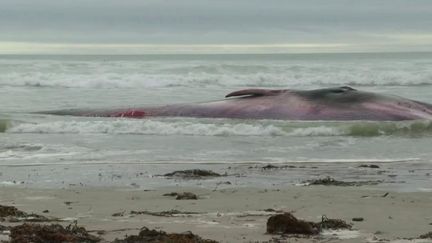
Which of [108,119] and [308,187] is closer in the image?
[308,187]

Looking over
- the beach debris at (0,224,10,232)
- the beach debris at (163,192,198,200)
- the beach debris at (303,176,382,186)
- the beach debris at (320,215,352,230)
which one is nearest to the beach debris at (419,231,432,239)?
the beach debris at (320,215,352,230)

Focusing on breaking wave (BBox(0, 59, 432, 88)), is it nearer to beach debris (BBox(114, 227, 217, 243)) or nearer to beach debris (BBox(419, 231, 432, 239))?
beach debris (BBox(114, 227, 217, 243))

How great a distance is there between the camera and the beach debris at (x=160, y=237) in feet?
15.0

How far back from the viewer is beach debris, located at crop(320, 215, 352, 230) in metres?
5.15

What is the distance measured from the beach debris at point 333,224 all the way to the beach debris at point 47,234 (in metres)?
1.68

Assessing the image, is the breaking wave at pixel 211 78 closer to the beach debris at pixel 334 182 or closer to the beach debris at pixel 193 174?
the beach debris at pixel 193 174

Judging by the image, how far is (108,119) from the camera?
15805 millimetres

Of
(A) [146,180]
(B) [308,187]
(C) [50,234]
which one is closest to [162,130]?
(A) [146,180]

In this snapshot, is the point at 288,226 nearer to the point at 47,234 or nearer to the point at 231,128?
the point at 47,234

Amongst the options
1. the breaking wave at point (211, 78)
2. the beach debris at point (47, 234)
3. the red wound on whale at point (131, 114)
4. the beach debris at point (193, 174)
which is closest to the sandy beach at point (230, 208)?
the beach debris at point (47, 234)

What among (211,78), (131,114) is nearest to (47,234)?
(131,114)

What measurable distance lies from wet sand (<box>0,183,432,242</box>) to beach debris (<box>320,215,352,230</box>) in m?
0.08

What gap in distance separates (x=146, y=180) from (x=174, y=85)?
91.8 ft

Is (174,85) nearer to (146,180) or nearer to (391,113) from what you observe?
(391,113)
